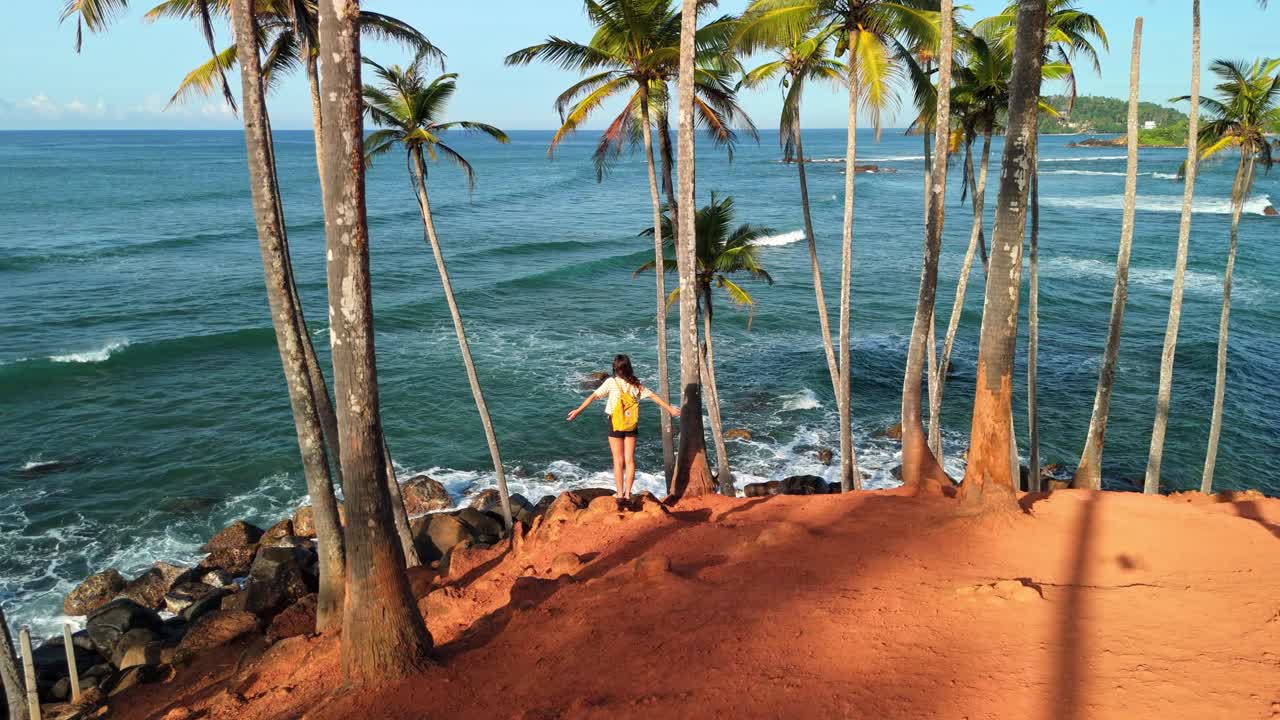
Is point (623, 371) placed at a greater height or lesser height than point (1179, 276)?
lesser

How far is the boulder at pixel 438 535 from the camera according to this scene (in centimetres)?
1700

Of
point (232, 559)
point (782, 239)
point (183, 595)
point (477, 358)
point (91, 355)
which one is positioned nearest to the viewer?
point (183, 595)

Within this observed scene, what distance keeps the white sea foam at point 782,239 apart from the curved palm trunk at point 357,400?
5155 cm

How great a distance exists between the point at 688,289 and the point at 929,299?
3.82 meters

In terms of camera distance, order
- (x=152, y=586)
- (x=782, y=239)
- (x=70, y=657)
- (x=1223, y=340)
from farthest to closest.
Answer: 1. (x=782, y=239)
2. (x=1223, y=340)
3. (x=152, y=586)
4. (x=70, y=657)

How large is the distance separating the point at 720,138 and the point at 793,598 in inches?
399

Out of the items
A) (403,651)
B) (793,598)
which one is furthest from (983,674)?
(403,651)

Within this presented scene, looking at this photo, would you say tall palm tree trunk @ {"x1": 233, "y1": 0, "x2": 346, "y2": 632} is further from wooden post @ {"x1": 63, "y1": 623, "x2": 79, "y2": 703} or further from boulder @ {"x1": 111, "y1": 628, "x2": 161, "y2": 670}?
boulder @ {"x1": 111, "y1": 628, "x2": 161, "y2": 670}

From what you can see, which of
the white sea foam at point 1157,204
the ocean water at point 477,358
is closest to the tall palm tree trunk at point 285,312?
the ocean water at point 477,358

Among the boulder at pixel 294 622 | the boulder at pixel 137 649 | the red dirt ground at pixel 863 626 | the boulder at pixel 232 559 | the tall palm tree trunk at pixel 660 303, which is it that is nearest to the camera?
the red dirt ground at pixel 863 626

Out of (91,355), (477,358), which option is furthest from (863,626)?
(91,355)

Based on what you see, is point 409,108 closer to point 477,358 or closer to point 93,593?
point 93,593

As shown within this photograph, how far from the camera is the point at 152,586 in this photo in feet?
55.1

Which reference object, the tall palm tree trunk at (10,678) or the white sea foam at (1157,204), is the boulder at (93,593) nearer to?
the tall palm tree trunk at (10,678)
